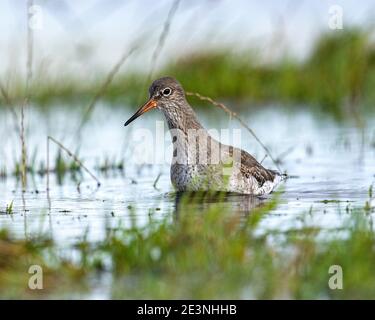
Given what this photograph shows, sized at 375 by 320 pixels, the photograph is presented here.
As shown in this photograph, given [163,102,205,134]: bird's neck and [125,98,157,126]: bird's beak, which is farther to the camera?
[125,98,157,126]: bird's beak

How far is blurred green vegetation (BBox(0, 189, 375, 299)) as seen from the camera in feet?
20.4

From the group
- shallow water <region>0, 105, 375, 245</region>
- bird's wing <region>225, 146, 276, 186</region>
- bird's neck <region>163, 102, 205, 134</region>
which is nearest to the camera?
shallow water <region>0, 105, 375, 245</region>

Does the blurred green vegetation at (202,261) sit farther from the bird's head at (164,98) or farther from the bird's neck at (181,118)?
the bird's head at (164,98)

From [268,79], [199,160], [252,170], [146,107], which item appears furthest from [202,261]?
[268,79]

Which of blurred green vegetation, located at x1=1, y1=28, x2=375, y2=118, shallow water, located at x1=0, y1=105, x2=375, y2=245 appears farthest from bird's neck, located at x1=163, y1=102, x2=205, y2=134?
blurred green vegetation, located at x1=1, y1=28, x2=375, y2=118

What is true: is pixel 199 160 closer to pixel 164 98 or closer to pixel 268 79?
pixel 164 98

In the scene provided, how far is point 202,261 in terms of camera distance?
6.52 metres

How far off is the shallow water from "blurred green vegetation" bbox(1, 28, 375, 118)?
50cm

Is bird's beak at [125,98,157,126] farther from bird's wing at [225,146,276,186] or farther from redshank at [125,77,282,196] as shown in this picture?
bird's wing at [225,146,276,186]

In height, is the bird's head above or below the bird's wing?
above

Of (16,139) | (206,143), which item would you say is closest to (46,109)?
(16,139)

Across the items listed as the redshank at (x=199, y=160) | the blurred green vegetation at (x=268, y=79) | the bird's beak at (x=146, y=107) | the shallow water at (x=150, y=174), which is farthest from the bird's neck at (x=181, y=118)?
the blurred green vegetation at (x=268, y=79)

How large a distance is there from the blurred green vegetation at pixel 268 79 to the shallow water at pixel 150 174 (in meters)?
0.50

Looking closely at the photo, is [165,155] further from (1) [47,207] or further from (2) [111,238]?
(2) [111,238]
